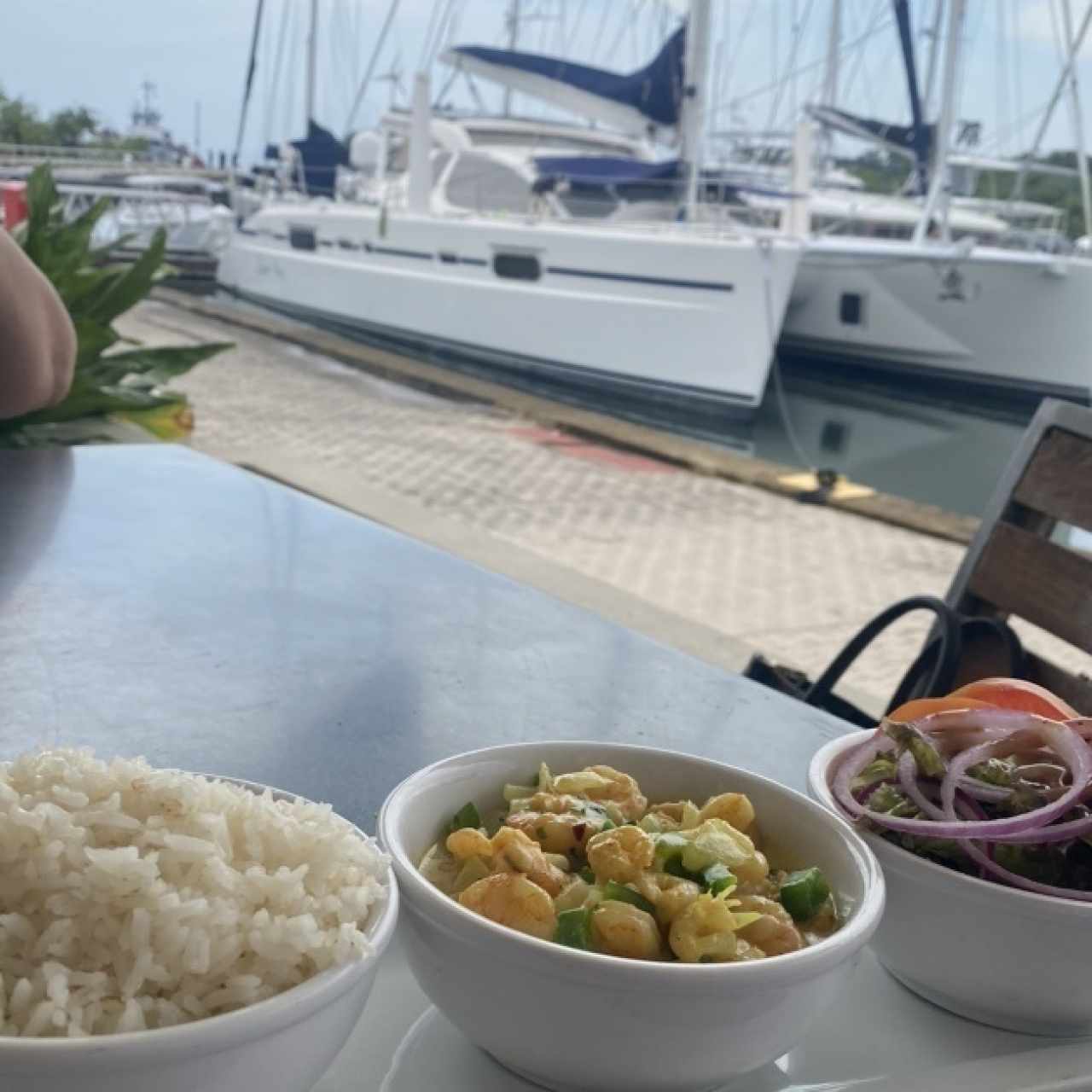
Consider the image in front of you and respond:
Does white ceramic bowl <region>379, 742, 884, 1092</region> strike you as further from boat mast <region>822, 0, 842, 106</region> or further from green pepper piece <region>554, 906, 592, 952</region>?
boat mast <region>822, 0, 842, 106</region>

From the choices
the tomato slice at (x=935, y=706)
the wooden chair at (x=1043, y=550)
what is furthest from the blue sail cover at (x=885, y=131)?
the tomato slice at (x=935, y=706)

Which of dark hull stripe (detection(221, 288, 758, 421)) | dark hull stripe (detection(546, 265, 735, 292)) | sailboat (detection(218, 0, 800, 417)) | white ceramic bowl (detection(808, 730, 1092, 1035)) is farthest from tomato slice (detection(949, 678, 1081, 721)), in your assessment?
dark hull stripe (detection(221, 288, 758, 421))

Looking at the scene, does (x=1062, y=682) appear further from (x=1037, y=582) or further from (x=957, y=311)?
(x=957, y=311)

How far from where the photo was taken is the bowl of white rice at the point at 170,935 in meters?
0.46

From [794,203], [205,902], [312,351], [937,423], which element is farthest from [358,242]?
[205,902]

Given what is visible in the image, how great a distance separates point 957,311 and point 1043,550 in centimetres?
1219

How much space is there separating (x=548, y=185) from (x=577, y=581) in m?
9.74

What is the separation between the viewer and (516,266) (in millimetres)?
12531

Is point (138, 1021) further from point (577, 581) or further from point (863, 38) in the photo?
point (863, 38)

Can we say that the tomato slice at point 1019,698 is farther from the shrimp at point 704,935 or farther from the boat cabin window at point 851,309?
the boat cabin window at point 851,309

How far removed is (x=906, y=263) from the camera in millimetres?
12789

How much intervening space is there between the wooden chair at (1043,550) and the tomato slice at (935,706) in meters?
0.67

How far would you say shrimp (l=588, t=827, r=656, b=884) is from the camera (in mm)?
614

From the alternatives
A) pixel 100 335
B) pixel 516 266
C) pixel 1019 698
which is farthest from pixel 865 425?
pixel 1019 698
